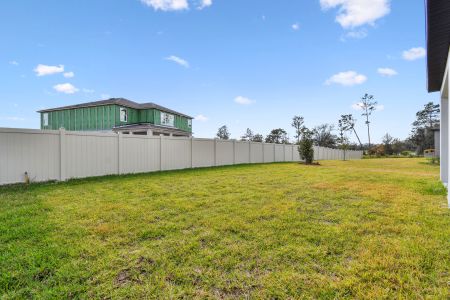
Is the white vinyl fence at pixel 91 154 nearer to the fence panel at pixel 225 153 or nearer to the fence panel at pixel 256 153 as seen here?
the fence panel at pixel 225 153

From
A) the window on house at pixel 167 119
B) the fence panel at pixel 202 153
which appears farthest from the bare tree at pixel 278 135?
the fence panel at pixel 202 153

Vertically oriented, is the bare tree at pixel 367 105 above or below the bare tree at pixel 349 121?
above

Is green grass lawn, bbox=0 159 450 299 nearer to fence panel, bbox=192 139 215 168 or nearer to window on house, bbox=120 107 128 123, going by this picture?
fence panel, bbox=192 139 215 168

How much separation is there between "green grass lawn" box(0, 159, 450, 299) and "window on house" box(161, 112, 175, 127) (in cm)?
2068

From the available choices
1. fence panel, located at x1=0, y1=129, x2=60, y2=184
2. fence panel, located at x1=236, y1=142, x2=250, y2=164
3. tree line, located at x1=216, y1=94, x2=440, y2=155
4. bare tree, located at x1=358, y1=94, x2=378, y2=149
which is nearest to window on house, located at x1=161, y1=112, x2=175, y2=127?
fence panel, located at x1=236, y1=142, x2=250, y2=164

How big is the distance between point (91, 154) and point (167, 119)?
18.0m

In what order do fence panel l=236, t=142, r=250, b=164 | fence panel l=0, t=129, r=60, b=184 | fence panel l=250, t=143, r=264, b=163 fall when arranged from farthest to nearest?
1. fence panel l=250, t=143, r=264, b=163
2. fence panel l=236, t=142, r=250, b=164
3. fence panel l=0, t=129, r=60, b=184

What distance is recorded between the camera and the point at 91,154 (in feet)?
26.6

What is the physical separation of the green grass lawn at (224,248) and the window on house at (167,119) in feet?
67.9

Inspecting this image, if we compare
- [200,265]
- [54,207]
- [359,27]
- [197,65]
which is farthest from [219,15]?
[200,265]

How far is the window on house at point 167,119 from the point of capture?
81.9ft

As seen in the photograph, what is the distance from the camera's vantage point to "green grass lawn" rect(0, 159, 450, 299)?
1.89 m

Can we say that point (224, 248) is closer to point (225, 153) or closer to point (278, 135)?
point (225, 153)

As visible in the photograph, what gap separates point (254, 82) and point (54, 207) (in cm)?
1608
